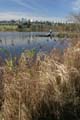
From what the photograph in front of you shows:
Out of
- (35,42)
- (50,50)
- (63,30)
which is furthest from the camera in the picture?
(63,30)

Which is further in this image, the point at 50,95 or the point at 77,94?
the point at 77,94

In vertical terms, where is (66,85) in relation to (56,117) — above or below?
above

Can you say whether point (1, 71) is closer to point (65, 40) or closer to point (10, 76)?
point (10, 76)

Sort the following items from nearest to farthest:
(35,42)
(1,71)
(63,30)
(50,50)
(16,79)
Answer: (16,79)
(1,71)
(50,50)
(35,42)
(63,30)

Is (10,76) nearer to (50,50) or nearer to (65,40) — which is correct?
(50,50)

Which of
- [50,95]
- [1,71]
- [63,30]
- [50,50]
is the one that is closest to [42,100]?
[50,95]

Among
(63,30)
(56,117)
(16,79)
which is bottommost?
(56,117)

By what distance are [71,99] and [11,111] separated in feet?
4.34

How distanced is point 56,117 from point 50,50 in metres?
1.88

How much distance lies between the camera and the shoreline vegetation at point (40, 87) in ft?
14.0

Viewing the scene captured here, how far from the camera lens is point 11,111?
4.16 metres

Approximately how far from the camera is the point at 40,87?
450 centimetres

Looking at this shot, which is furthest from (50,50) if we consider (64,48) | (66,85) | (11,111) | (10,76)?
(11,111)

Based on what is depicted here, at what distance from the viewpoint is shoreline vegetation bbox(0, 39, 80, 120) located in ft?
14.0
